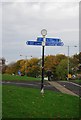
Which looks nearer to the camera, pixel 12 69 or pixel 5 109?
pixel 5 109

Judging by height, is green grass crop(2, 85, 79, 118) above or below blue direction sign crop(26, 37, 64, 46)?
below

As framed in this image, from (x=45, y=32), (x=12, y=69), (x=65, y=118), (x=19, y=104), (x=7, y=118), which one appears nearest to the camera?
(x=7, y=118)

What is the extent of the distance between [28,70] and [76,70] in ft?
81.8

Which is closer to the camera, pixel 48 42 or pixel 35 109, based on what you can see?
pixel 35 109

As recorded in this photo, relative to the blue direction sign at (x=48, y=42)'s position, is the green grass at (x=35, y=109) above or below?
below

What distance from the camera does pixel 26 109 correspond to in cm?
1062

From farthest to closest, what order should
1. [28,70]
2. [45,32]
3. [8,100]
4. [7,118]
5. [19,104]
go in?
1. [28,70]
2. [45,32]
3. [8,100]
4. [19,104]
5. [7,118]

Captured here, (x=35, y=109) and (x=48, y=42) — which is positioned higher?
(x=48, y=42)

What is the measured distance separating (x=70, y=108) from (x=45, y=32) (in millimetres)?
5454

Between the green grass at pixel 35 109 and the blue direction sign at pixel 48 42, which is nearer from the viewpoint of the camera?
the green grass at pixel 35 109

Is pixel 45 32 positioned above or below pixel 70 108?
above

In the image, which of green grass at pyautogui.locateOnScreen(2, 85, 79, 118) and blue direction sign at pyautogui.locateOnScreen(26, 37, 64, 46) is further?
blue direction sign at pyautogui.locateOnScreen(26, 37, 64, 46)

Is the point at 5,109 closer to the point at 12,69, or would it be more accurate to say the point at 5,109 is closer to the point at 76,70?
the point at 76,70

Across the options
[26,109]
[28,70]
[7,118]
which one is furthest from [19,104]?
[28,70]
